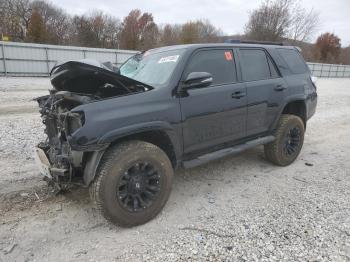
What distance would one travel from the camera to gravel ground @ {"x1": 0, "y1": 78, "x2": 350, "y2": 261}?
2.62 m

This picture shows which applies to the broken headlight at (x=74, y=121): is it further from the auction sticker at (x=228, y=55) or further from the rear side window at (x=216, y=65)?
the auction sticker at (x=228, y=55)

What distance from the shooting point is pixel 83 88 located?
3.09m

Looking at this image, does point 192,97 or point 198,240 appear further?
point 192,97

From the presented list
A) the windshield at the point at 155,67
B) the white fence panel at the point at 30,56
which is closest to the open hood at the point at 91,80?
the windshield at the point at 155,67

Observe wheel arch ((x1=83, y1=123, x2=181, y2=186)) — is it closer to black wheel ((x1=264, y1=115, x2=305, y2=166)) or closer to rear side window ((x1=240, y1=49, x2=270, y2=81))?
rear side window ((x1=240, y1=49, x2=270, y2=81))

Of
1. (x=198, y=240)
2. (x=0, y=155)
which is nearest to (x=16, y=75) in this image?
(x=0, y=155)

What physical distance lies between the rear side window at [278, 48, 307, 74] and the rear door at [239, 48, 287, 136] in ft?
1.37

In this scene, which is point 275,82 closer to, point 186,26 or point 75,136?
point 75,136

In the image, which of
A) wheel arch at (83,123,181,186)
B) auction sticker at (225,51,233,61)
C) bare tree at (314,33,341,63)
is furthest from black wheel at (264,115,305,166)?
bare tree at (314,33,341,63)

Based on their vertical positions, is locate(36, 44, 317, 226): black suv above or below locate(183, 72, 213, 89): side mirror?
below

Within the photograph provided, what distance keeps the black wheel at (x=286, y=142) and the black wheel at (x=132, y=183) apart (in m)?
2.14

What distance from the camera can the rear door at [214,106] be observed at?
3316mm

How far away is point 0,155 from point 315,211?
15.6 ft

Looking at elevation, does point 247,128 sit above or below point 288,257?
above
